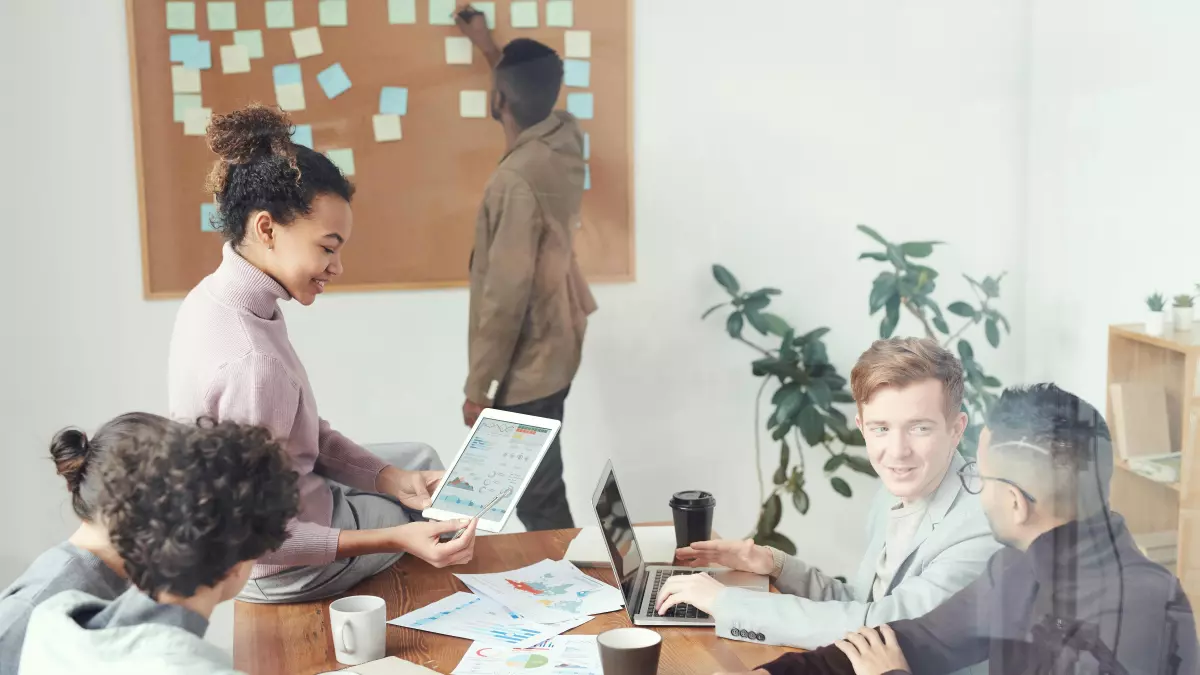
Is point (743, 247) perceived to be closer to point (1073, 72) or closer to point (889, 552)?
point (1073, 72)

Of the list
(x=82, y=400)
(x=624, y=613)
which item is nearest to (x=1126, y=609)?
(x=624, y=613)

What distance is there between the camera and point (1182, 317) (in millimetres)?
1335

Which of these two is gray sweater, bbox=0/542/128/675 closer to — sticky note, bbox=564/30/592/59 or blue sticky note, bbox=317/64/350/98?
blue sticky note, bbox=317/64/350/98

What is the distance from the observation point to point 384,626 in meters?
1.42

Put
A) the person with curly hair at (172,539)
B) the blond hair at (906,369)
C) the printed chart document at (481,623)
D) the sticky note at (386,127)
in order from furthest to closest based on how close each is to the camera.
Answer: the sticky note at (386,127)
the blond hair at (906,369)
the printed chart document at (481,623)
the person with curly hair at (172,539)

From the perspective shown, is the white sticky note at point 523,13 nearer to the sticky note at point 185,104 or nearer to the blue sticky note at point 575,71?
the blue sticky note at point 575,71

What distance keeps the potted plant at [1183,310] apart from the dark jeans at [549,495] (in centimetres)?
170

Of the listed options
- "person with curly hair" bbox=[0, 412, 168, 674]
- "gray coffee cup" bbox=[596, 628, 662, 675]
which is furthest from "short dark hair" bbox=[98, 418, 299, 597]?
"gray coffee cup" bbox=[596, 628, 662, 675]

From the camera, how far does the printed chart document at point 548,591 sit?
1.56m

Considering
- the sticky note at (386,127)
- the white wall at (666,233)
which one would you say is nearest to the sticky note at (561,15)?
the white wall at (666,233)

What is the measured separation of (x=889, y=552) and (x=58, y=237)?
210cm

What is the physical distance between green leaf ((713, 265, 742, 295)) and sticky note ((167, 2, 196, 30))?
1.44 m

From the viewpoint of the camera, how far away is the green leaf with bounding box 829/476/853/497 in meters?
2.91

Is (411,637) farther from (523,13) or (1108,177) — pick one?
(523,13)
